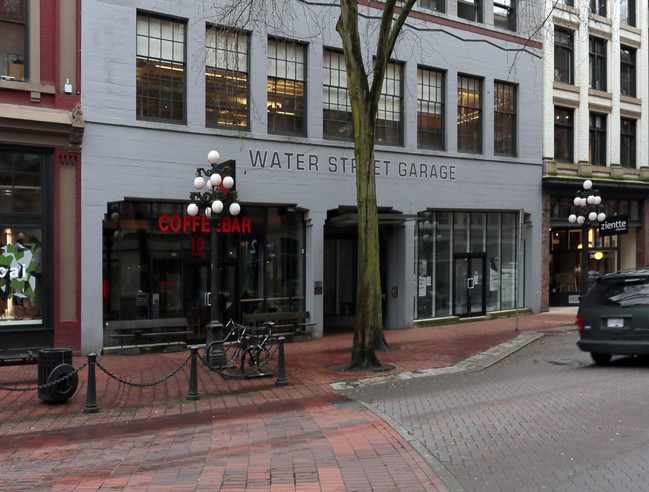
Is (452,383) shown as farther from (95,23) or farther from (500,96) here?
(500,96)

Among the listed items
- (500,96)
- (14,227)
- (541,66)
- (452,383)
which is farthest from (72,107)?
(541,66)

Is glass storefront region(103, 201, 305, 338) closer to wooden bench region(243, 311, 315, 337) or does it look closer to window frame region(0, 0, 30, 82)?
wooden bench region(243, 311, 315, 337)

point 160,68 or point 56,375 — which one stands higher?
point 160,68

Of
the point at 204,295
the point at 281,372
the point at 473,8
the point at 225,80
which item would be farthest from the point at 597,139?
the point at 281,372

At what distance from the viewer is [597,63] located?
2570cm

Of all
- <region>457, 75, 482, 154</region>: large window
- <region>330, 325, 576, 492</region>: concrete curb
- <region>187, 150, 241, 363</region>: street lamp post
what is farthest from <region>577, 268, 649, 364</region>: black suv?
<region>457, 75, 482, 154</region>: large window

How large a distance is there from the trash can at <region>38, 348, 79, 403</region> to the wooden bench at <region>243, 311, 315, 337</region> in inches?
254

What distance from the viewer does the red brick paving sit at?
21.5ft

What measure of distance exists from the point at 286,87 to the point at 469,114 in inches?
283

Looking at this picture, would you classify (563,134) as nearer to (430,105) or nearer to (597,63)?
(597,63)

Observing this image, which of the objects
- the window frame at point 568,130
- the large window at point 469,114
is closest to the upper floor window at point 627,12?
the window frame at point 568,130

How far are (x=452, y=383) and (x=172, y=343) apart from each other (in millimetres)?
7484

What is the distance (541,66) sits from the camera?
76.5 feet

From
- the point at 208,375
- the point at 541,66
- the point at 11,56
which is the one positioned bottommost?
the point at 208,375
